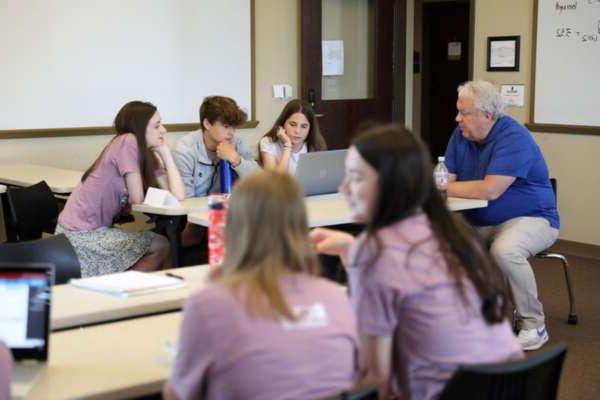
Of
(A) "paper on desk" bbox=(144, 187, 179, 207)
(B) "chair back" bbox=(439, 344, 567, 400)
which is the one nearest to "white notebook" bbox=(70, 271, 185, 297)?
(B) "chair back" bbox=(439, 344, 567, 400)

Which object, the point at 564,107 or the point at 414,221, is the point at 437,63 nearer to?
the point at 564,107

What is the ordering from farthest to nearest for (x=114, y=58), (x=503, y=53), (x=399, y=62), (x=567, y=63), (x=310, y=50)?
(x=399, y=62) < (x=310, y=50) < (x=503, y=53) < (x=567, y=63) < (x=114, y=58)

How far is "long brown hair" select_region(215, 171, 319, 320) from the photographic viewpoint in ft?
5.69

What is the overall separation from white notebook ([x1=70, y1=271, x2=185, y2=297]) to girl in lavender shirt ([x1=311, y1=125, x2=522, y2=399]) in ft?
2.83

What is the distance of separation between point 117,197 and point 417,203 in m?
2.55

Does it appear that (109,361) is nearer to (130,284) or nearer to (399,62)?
(130,284)

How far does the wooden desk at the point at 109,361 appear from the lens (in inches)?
75.2

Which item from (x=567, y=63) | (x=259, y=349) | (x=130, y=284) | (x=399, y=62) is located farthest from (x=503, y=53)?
(x=259, y=349)

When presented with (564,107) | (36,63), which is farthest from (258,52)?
(564,107)

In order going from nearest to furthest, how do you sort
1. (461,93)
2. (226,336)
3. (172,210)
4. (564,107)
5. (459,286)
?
1. (226,336)
2. (459,286)
3. (172,210)
4. (461,93)
5. (564,107)

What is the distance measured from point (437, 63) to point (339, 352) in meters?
7.70

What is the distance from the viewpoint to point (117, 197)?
424cm

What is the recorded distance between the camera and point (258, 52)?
6910 millimetres

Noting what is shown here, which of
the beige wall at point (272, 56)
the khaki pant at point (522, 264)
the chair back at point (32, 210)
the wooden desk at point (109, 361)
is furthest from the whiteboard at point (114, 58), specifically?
the wooden desk at point (109, 361)
